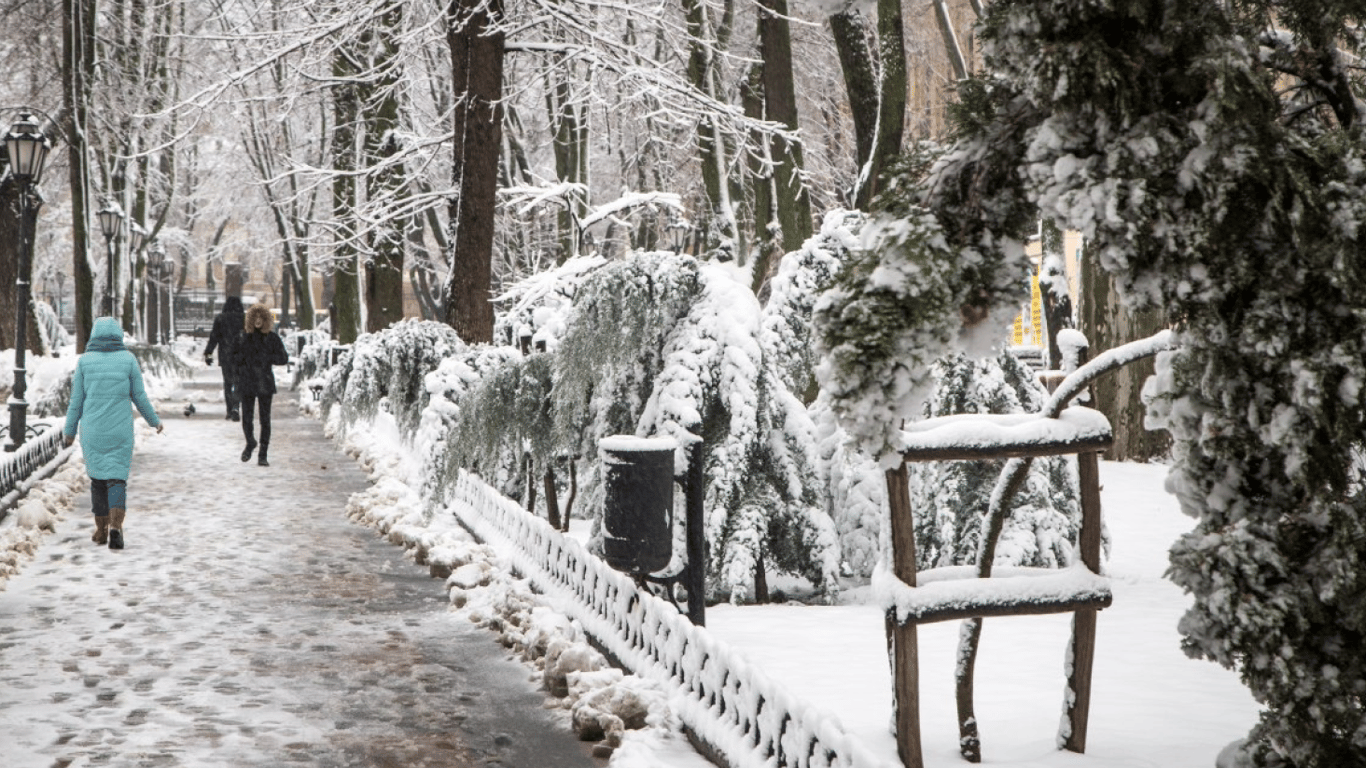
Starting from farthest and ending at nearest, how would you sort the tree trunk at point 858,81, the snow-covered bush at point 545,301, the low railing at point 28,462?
the tree trunk at point 858,81 < the low railing at point 28,462 < the snow-covered bush at point 545,301

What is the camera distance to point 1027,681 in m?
5.79

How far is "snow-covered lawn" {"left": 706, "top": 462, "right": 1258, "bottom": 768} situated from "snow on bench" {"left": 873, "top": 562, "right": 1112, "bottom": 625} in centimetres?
51

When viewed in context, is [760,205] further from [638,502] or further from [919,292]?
[919,292]

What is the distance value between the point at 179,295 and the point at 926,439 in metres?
73.6

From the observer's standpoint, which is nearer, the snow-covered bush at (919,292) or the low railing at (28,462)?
the snow-covered bush at (919,292)

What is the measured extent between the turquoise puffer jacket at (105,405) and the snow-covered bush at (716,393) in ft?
13.4

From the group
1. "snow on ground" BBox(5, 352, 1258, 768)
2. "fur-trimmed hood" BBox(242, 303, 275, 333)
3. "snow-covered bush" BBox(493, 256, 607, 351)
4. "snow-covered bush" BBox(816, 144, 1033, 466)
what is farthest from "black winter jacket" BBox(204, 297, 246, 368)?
"snow-covered bush" BBox(816, 144, 1033, 466)

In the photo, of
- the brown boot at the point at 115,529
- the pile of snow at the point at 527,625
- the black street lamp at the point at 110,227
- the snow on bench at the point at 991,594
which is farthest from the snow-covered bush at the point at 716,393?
the black street lamp at the point at 110,227

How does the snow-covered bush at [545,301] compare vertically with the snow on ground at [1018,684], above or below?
above

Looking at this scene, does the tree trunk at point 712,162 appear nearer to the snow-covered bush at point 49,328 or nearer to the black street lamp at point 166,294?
the snow-covered bush at point 49,328

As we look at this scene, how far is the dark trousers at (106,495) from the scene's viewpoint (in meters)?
10.5

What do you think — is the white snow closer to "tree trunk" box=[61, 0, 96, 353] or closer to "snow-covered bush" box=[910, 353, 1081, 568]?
"snow-covered bush" box=[910, 353, 1081, 568]

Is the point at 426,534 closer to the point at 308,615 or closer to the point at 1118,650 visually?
the point at 308,615

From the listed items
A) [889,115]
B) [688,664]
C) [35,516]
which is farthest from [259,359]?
[688,664]
